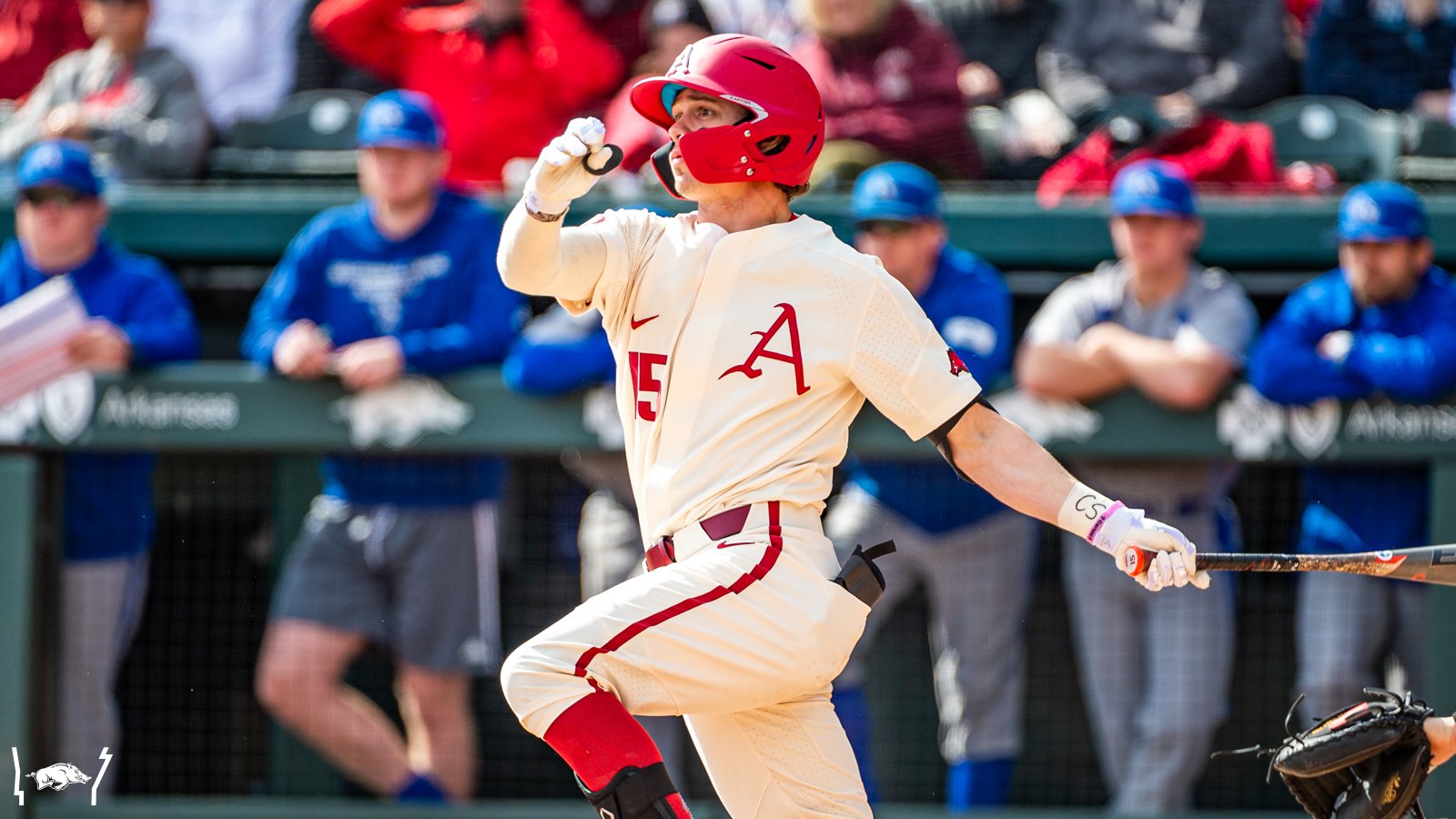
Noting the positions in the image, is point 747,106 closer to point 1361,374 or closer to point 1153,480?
point 1153,480

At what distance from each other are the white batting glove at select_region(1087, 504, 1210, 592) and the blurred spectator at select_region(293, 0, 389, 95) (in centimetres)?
474

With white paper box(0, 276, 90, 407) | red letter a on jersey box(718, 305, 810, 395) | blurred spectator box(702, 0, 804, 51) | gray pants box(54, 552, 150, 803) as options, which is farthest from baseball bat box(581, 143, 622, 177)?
blurred spectator box(702, 0, 804, 51)

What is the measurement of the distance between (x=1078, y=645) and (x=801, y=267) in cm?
275

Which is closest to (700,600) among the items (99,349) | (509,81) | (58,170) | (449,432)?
(449,432)

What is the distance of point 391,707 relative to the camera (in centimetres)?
629

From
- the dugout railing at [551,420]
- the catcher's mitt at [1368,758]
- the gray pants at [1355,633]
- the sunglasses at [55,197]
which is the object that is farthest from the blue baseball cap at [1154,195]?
the sunglasses at [55,197]

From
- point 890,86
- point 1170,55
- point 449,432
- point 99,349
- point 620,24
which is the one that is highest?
point 620,24

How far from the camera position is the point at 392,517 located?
5.61m

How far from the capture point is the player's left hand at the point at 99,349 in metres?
5.56

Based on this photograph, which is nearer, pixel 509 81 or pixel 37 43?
pixel 509 81

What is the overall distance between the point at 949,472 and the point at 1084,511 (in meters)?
1.99

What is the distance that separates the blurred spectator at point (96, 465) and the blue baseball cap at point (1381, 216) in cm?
363

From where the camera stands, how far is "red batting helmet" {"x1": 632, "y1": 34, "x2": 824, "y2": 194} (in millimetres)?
3490

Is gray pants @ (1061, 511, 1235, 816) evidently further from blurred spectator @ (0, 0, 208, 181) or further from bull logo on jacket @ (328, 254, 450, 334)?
blurred spectator @ (0, 0, 208, 181)
